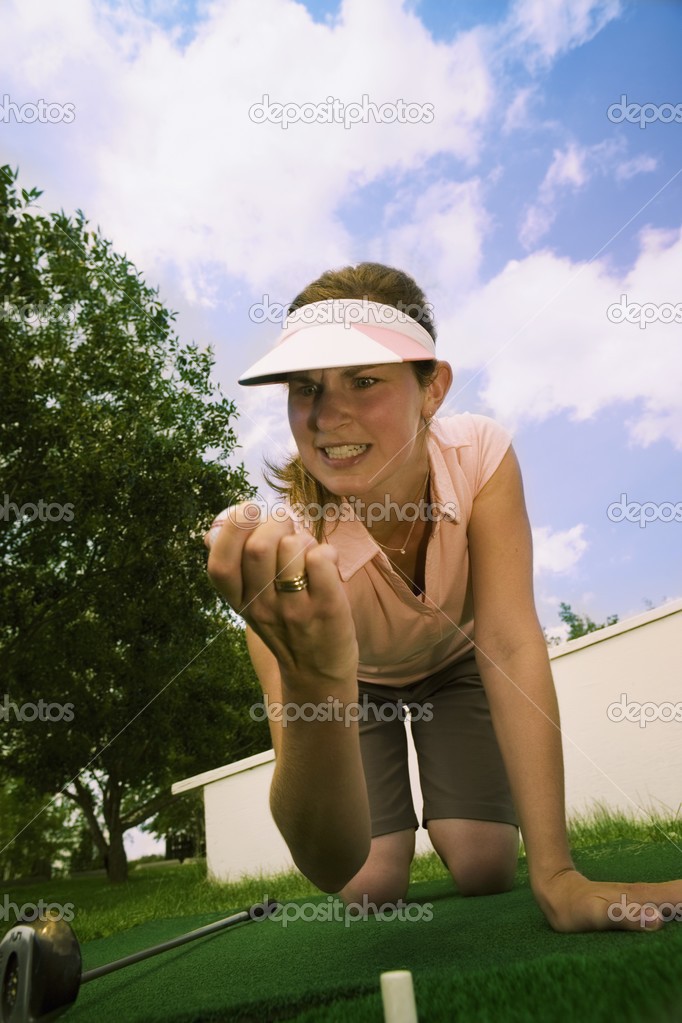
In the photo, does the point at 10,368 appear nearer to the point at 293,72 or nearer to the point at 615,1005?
the point at 293,72

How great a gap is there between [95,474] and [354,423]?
7.35 m

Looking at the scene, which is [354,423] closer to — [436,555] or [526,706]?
[436,555]

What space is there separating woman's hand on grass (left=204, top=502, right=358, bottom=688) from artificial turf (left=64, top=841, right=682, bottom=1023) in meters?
0.61

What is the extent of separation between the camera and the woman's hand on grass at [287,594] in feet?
4.62

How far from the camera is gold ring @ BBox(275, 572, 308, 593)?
1491mm

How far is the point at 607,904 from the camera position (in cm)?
185

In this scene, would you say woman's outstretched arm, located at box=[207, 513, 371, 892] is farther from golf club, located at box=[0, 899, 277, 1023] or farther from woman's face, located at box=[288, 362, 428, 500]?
woman's face, located at box=[288, 362, 428, 500]

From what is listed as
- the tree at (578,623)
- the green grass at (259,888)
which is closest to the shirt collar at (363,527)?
the green grass at (259,888)

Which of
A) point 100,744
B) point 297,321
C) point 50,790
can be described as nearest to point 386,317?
point 297,321

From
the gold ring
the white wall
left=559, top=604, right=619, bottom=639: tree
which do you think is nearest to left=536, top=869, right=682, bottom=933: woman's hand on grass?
the gold ring

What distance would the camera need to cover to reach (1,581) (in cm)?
1059

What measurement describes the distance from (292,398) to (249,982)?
1.57m

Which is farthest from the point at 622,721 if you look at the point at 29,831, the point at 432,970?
the point at 29,831

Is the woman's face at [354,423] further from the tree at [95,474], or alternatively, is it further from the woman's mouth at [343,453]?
the tree at [95,474]
